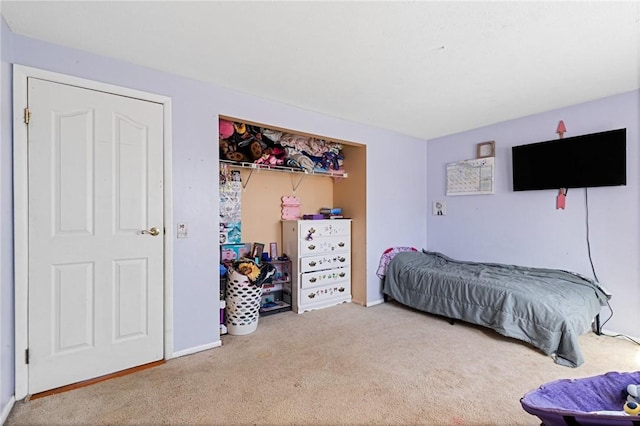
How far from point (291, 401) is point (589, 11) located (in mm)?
2784

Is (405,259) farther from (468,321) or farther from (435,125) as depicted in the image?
(435,125)

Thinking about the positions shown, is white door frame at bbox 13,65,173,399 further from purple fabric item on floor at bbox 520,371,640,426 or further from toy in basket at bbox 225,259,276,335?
purple fabric item on floor at bbox 520,371,640,426

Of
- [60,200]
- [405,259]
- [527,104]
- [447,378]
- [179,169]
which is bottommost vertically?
[447,378]

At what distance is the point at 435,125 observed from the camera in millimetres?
3799

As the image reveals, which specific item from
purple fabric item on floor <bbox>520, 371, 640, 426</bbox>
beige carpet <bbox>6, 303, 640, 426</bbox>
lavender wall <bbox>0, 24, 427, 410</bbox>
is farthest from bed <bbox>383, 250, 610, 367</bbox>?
lavender wall <bbox>0, 24, 427, 410</bbox>

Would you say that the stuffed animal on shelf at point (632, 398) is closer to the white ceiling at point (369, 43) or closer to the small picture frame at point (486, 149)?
the white ceiling at point (369, 43)

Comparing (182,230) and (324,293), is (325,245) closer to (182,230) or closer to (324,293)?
(324,293)

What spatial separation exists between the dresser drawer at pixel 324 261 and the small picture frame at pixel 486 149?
211cm

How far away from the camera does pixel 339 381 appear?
6.79ft

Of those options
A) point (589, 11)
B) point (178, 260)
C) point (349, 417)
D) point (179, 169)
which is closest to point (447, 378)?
point (349, 417)

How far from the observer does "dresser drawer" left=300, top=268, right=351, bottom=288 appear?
11.6ft

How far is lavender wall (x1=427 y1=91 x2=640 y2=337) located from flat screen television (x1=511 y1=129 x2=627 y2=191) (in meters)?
0.10

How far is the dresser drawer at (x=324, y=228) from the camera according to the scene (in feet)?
11.6

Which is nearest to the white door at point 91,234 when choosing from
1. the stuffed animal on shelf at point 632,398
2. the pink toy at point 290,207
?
the pink toy at point 290,207
